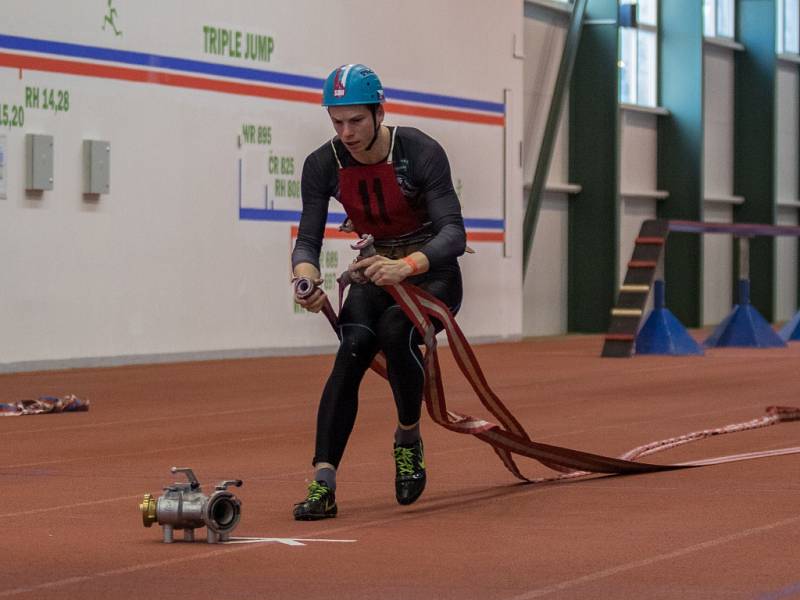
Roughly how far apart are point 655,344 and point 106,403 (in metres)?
8.41

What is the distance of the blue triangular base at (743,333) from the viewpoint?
2022 centimetres

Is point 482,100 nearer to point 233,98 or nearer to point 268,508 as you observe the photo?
point 233,98

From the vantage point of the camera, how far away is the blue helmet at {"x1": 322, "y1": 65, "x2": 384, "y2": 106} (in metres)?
6.21

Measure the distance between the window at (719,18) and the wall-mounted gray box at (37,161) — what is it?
1670cm

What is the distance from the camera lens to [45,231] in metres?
14.9

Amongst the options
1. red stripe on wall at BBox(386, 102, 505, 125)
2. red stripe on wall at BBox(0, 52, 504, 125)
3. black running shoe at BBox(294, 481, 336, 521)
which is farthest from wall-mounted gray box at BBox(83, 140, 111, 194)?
black running shoe at BBox(294, 481, 336, 521)

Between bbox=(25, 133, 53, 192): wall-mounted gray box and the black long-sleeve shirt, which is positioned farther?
bbox=(25, 133, 53, 192): wall-mounted gray box

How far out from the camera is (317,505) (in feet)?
19.9

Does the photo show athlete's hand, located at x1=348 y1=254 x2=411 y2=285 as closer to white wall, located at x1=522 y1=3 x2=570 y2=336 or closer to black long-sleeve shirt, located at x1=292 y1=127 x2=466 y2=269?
black long-sleeve shirt, located at x1=292 y1=127 x2=466 y2=269

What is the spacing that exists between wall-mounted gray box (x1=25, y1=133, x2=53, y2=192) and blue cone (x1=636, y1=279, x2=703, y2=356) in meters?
6.99

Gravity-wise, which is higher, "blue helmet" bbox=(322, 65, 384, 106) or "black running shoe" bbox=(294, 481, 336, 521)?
"blue helmet" bbox=(322, 65, 384, 106)

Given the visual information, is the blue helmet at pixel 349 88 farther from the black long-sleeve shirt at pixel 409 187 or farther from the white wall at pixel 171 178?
the white wall at pixel 171 178

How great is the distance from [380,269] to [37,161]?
30.4 feet

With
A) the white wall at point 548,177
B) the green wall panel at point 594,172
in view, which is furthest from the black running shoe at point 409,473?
the green wall panel at point 594,172
